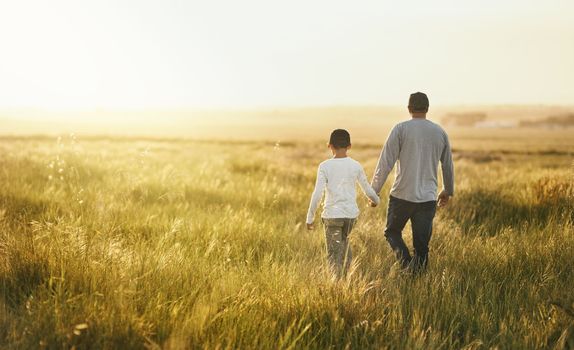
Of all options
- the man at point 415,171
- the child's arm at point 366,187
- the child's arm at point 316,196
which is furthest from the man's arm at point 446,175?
the child's arm at point 316,196

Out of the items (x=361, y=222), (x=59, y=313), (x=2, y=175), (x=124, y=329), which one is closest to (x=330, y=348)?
(x=124, y=329)

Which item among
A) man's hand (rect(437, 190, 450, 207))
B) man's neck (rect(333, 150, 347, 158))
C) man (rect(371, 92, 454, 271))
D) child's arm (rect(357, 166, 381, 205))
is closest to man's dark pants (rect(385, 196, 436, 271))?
man (rect(371, 92, 454, 271))

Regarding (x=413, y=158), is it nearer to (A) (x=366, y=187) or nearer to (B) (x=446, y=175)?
(B) (x=446, y=175)

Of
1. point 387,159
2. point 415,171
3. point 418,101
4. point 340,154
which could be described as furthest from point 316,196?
point 418,101

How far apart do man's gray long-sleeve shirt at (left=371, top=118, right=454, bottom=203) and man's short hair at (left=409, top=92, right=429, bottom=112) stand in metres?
0.12

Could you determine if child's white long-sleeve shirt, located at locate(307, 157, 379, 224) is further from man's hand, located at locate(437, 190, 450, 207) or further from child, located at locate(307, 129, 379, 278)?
man's hand, located at locate(437, 190, 450, 207)

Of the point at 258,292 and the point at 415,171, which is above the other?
the point at 415,171

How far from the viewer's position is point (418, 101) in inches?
210

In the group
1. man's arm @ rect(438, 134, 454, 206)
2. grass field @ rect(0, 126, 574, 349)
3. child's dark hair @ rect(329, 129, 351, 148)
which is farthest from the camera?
man's arm @ rect(438, 134, 454, 206)

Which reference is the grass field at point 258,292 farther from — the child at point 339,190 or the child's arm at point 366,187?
the child's arm at point 366,187

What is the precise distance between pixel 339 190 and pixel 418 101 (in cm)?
133

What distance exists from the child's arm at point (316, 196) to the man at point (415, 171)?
Answer: 2.32 feet

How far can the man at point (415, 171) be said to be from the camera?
5.34 metres

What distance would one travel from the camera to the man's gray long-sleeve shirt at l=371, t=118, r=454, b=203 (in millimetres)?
5344
